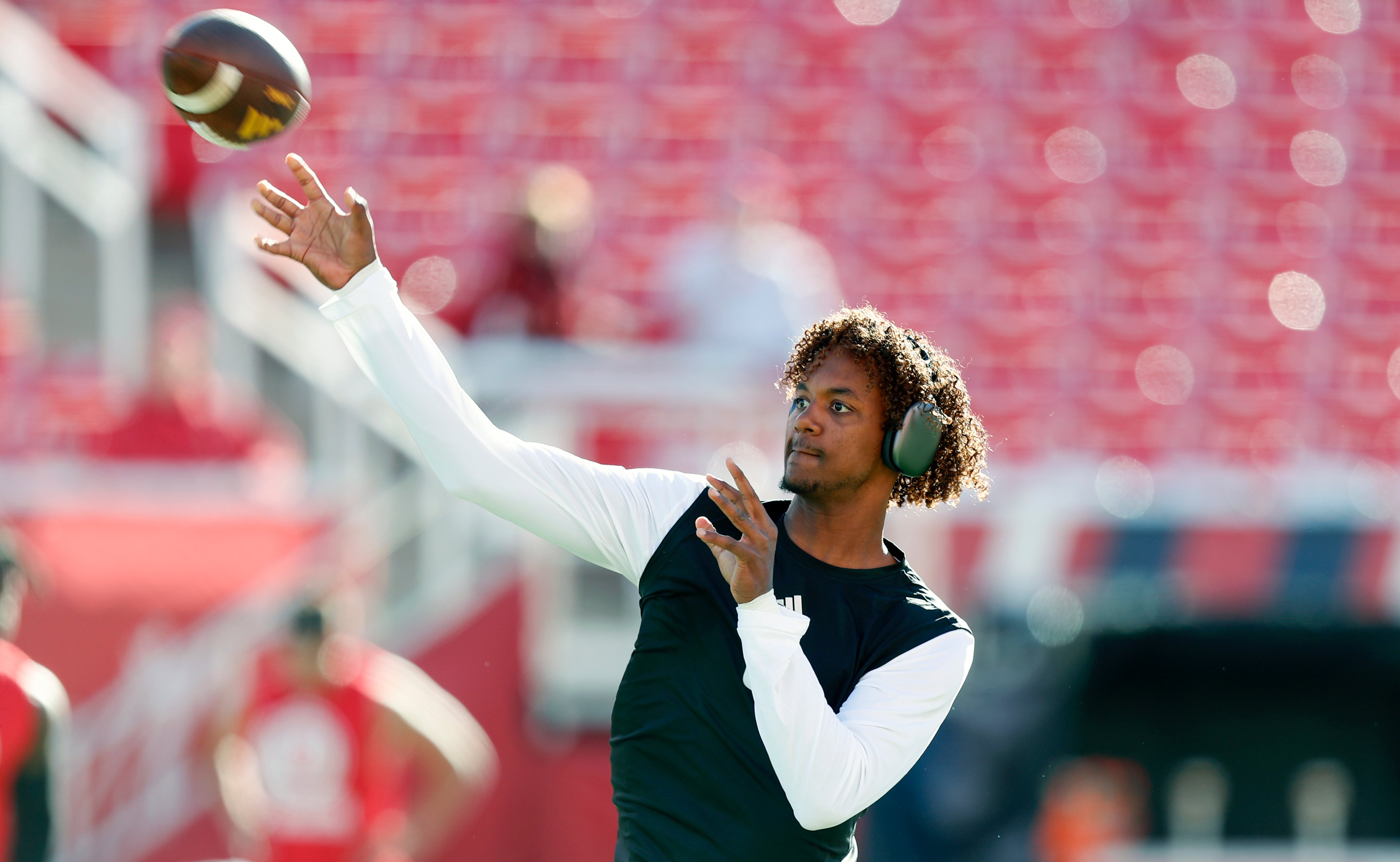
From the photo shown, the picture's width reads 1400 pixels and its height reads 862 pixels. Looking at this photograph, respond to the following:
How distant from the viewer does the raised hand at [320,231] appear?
2.51 metres

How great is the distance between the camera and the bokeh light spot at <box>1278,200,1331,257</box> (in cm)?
1051

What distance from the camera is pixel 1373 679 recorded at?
6.49m

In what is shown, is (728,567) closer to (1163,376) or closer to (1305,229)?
(1163,376)

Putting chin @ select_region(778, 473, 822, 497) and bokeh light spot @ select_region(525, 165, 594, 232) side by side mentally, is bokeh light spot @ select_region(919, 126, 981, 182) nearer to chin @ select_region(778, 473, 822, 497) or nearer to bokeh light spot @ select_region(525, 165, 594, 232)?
bokeh light spot @ select_region(525, 165, 594, 232)

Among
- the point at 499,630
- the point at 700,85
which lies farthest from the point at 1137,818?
the point at 700,85

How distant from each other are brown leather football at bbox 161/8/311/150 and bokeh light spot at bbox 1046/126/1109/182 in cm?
808

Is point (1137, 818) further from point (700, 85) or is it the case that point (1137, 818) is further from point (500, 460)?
point (700, 85)

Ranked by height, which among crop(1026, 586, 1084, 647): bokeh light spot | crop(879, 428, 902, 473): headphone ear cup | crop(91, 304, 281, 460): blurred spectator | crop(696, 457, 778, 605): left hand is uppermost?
crop(91, 304, 281, 460): blurred spectator

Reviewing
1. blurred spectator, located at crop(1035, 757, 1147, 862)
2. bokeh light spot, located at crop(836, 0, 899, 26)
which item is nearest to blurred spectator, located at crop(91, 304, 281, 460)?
blurred spectator, located at crop(1035, 757, 1147, 862)

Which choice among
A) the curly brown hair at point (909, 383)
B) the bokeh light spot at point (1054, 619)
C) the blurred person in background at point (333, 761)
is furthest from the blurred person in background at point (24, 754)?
the bokeh light spot at point (1054, 619)

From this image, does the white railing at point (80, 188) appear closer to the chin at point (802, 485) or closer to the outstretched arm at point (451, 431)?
the outstretched arm at point (451, 431)

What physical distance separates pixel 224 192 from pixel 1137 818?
5.05 meters

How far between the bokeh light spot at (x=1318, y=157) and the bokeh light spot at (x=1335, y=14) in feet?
2.50

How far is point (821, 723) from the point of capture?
2285 mm
